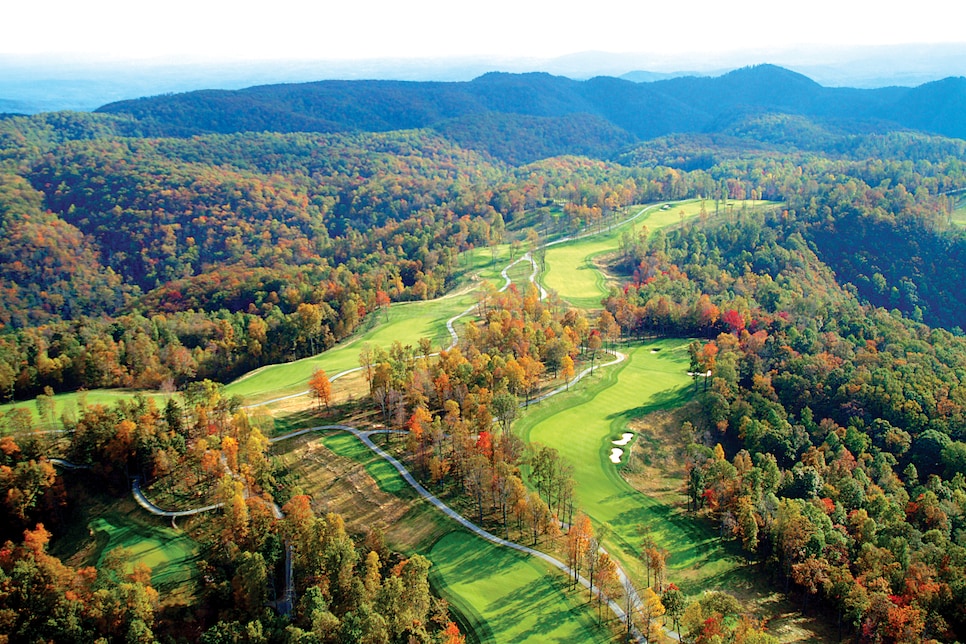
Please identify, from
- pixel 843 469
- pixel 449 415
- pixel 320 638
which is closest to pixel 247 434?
pixel 449 415

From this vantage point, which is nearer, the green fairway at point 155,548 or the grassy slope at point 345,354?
the green fairway at point 155,548

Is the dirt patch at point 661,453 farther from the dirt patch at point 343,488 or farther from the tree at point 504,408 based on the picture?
the dirt patch at point 343,488

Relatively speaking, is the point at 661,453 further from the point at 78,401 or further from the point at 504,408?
the point at 78,401

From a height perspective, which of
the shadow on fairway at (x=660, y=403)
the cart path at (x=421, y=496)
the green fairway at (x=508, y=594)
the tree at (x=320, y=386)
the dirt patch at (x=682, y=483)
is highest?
the tree at (x=320, y=386)

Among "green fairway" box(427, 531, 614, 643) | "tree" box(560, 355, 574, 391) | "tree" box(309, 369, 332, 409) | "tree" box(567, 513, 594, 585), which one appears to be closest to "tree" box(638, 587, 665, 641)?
"green fairway" box(427, 531, 614, 643)

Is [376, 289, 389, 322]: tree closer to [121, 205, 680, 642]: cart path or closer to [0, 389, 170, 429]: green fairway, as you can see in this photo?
[121, 205, 680, 642]: cart path

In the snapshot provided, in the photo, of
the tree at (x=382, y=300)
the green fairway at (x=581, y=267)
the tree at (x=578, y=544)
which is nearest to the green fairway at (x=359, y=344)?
the tree at (x=382, y=300)

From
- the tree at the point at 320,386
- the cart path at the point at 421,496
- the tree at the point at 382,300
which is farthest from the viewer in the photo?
the tree at the point at 382,300
